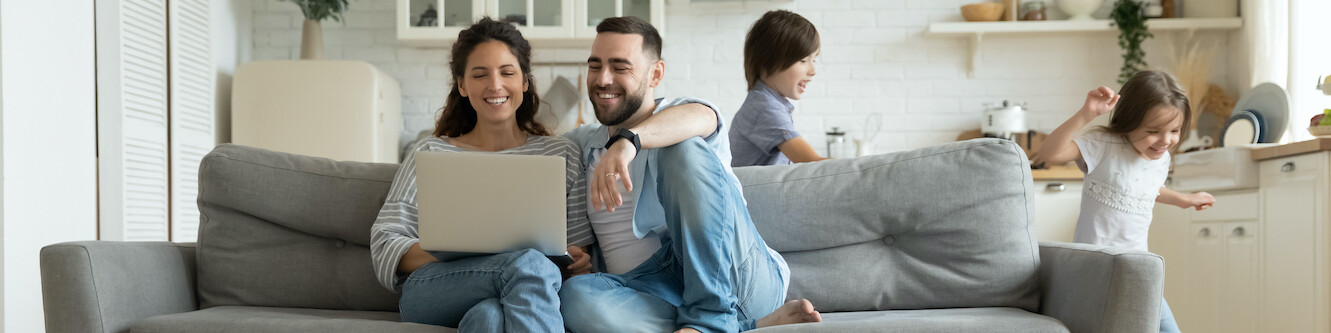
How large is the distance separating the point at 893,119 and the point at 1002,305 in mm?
2875

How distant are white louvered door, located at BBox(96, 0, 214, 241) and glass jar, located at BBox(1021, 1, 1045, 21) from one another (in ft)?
11.5

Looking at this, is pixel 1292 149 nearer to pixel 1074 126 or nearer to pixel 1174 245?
pixel 1174 245

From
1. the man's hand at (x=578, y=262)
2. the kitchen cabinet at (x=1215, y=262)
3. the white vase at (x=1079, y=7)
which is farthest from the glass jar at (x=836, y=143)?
the man's hand at (x=578, y=262)

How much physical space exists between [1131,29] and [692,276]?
141 inches

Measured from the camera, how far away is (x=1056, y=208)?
4.24 m

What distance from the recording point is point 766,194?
2.07m

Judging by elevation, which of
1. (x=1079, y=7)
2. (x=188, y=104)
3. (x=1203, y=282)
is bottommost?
(x=1203, y=282)

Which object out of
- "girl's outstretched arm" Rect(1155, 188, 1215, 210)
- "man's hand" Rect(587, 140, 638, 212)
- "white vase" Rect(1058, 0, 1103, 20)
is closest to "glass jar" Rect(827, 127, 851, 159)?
"white vase" Rect(1058, 0, 1103, 20)

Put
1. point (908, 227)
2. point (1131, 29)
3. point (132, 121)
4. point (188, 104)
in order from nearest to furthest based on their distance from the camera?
1. point (908, 227)
2. point (132, 121)
3. point (188, 104)
4. point (1131, 29)

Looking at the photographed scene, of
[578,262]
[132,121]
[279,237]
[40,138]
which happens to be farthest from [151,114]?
[578,262]

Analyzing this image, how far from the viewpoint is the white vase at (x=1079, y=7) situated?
457 centimetres

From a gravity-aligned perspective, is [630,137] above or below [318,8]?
below

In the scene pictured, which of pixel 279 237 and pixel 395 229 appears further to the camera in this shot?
pixel 279 237

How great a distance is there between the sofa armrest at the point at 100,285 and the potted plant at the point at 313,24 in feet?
8.75
